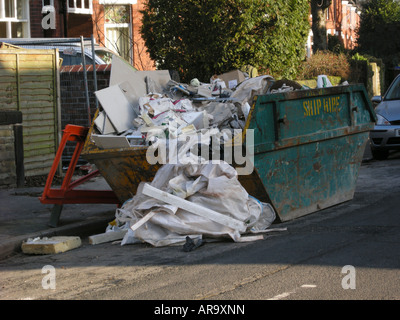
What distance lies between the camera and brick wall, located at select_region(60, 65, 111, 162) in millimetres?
13398

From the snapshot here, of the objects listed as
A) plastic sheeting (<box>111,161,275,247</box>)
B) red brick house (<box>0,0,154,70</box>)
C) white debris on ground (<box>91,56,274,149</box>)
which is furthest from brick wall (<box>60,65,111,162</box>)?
plastic sheeting (<box>111,161,275,247</box>)

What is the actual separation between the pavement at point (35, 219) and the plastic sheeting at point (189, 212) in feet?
3.64

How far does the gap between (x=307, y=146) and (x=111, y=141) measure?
2343 millimetres

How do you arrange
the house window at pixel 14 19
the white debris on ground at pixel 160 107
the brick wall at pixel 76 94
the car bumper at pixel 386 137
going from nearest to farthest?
1. the white debris on ground at pixel 160 107
2. the brick wall at pixel 76 94
3. the car bumper at pixel 386 137
4. the house window at pixel 14 19

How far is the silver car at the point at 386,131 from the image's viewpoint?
13766 mm

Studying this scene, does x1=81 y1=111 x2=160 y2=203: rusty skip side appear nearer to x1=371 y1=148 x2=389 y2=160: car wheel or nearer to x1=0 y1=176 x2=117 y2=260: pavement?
x1=0 y1=176 x2=117 y2=260: pavement

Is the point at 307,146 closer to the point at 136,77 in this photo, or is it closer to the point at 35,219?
the point at 136,77

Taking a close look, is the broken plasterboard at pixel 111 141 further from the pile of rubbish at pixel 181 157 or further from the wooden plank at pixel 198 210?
the wooden plank at pixel 198 210

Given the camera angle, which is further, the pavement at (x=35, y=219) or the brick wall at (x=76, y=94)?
the brick wall at (x=76, y=94)

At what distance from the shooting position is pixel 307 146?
8547 mm

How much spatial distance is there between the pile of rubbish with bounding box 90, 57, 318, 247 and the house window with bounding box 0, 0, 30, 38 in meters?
12.1

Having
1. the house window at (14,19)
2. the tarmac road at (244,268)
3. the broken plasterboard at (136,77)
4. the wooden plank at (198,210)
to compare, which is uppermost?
the house window at (14,19)

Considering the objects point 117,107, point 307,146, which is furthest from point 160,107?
point 307,146

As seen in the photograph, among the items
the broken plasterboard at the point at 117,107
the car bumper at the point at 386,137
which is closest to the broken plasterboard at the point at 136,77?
the broken plasterboard at the point at 117,107
